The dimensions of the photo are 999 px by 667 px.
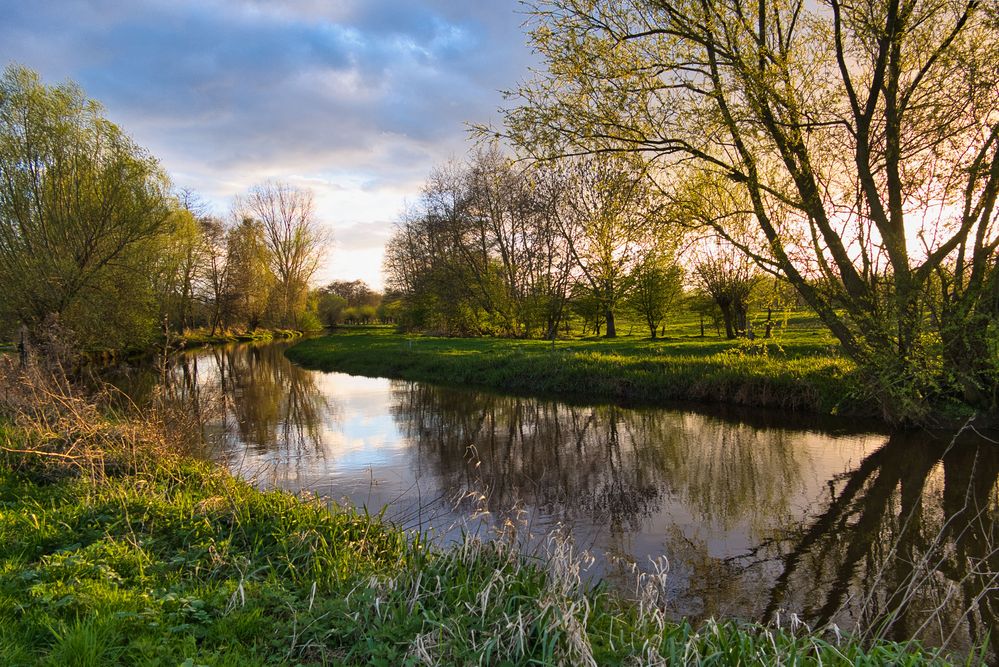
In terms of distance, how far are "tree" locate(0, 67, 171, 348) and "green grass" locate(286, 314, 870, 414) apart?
10539mm

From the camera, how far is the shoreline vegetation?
3.18m

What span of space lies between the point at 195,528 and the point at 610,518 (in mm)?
4777

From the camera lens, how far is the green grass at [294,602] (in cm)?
317

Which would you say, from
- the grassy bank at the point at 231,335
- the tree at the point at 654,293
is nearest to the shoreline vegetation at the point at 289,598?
the tree at the point at 654,293

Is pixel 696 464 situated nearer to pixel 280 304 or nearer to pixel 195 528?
pixel 195 528

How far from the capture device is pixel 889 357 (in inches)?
396

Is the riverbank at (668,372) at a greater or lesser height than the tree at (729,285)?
lesser

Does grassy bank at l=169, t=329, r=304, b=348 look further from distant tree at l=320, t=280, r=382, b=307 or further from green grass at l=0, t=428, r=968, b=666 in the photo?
green grass at l=0, t=428, r=968, b=666

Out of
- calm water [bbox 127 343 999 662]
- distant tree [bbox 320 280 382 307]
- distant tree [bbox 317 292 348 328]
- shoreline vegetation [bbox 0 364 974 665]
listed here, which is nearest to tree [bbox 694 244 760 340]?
calm water [bbox 127 343 999 662]

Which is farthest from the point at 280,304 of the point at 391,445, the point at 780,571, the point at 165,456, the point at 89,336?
the point at 780,571

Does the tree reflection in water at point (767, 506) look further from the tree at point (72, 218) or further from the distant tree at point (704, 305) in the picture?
the distant tree at point (704, 305)

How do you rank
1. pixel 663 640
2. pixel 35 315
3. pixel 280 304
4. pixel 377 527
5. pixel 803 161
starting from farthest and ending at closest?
1. pixel 280 304
2. pixel 35 315
3. pixel 803 161
4. pixel 377 527
5. pixel 663 640

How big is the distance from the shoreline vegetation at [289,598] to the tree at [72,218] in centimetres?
1755

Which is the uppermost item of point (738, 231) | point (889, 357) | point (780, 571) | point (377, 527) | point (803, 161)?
point (803, 161)
